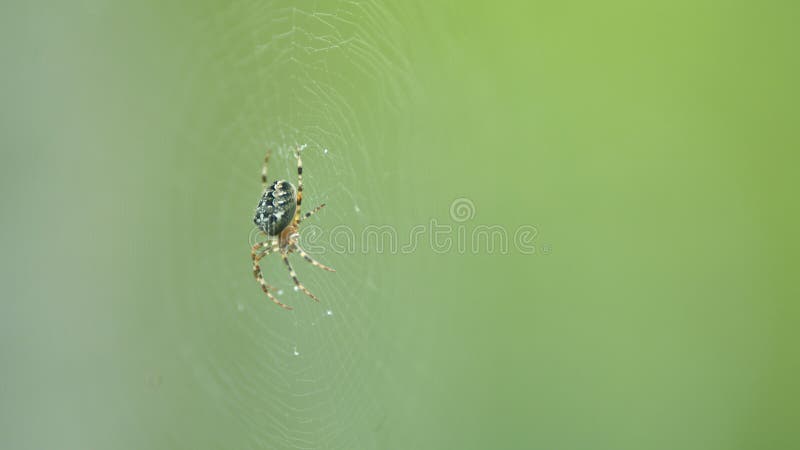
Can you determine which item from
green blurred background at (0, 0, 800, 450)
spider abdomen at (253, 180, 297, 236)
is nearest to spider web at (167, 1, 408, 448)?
green blurred background at (0, 0, 800, 450)

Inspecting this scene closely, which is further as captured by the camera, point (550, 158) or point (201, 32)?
point (201, 32)

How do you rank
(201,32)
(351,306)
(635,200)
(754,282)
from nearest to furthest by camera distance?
(754,282), (635,200), (351,306), (201,32)

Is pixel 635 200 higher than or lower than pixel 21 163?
lower

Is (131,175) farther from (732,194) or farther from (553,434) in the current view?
(732,194)

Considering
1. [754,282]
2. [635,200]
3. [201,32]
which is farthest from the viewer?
[201,32]

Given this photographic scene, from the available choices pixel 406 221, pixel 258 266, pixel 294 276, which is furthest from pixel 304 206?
pixel 406 221

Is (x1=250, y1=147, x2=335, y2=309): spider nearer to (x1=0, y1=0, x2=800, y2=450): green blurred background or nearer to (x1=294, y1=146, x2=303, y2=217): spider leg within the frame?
(x1=294, y1=146, x2=303, y2=217): spider leg

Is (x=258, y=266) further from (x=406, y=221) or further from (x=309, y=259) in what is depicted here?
A: (x=406, y=221)

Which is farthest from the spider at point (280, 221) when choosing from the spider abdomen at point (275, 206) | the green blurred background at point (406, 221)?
the green blurred background at point (406, 221)

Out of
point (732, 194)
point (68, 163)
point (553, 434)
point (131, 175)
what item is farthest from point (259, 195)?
point (732, 194)

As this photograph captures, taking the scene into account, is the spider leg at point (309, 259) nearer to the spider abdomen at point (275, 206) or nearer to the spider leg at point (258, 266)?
the spider leg at point (258, 266)
